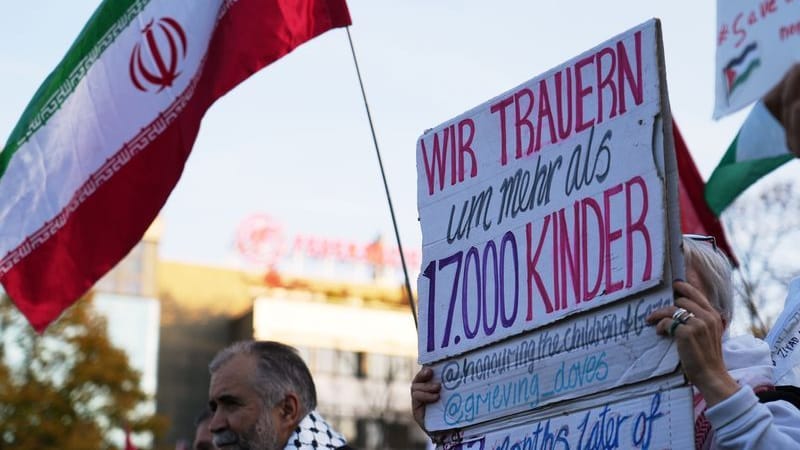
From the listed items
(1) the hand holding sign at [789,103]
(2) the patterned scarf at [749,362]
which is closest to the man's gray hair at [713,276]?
(2) the patterned scarf at [749,362]

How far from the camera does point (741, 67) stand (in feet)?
17.2

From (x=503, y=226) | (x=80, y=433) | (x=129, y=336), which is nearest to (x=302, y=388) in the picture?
(x=503, y=226)

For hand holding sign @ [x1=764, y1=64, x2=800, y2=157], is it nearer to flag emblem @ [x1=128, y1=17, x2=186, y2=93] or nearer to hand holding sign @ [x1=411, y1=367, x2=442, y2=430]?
hand holding sign @ [x1=411, y1=367, x2=442, y2=430]

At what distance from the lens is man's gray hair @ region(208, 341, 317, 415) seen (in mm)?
5590

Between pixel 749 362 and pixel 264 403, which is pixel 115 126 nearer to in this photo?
pixel 264 403

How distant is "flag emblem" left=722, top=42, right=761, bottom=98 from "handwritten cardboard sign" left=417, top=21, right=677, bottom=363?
154cm

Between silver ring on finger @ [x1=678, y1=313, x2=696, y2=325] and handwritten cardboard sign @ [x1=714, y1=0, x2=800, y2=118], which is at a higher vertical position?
handwritten cardboard sign @ [x1=714, y1=0, x2=800, y2=118]

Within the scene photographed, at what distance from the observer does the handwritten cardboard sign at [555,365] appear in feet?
10.4

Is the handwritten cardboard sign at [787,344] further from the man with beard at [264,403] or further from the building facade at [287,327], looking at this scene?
the building facade at [287,327]

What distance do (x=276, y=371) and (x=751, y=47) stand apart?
210 centimetres

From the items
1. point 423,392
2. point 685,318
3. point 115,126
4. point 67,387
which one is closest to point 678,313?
point 685,318

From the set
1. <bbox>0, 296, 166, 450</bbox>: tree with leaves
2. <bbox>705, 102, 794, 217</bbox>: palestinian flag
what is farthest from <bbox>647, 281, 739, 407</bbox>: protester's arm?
<bbox>0, 296, 166, 450</bbox>: tree with leaves

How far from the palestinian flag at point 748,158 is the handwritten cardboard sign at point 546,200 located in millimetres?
2066

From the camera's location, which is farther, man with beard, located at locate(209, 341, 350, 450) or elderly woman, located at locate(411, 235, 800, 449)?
man with beard, located at locate(209, 341, 350, 450)
